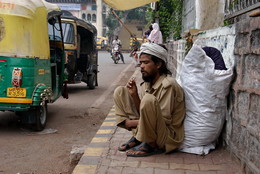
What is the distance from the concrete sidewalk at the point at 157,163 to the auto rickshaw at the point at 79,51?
560 cm

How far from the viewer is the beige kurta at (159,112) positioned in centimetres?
307

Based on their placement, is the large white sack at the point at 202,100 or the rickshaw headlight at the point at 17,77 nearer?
the large white sack at the point at 202,100

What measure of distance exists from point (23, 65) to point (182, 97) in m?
2.58

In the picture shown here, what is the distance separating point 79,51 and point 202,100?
718cm

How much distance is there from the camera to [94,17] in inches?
2160

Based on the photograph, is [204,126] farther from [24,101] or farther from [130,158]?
[24,101]

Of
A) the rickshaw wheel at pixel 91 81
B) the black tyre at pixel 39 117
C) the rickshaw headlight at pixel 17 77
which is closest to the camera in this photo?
the rickshaw headlight at pixel 17 77

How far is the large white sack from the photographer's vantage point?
330 centimetres

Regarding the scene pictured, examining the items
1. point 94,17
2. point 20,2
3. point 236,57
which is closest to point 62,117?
point 20,2

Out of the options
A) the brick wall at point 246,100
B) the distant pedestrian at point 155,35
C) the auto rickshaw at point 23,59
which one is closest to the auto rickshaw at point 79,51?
the distant pedestrian at point 155,35

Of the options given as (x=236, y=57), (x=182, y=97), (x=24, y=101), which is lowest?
(x=24, y=101)

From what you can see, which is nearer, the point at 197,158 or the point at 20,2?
the point at 197,158

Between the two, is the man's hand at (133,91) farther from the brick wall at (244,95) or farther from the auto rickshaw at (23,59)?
the auto rickshaw at (23,59)

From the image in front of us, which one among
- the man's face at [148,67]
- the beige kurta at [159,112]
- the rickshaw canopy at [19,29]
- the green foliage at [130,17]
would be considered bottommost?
the beige kurta at [159,112]
